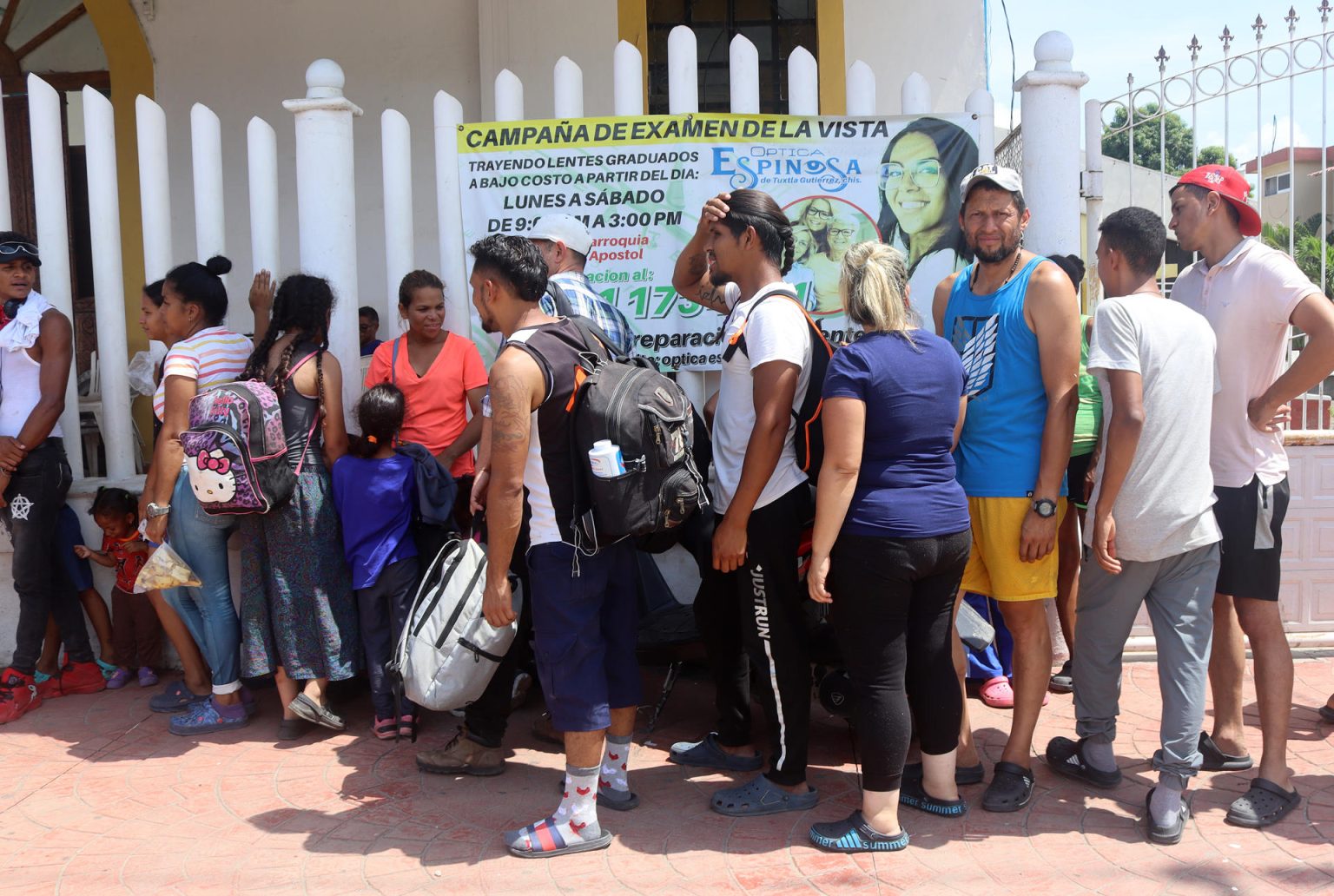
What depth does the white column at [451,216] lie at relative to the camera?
16.1 ft

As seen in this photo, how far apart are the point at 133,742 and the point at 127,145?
4.51 meters

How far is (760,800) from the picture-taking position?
3.61 meters

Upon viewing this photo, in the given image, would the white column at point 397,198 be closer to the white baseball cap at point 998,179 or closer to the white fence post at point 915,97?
the white fence post at point 915,97

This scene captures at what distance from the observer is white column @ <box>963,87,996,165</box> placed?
4.92 meters

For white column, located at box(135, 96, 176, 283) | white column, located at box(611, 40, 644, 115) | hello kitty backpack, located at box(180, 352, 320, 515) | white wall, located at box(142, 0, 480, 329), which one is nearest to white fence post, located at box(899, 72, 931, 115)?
white column, located at box(611, 40, 644, 115)

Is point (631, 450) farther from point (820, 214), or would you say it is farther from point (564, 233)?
point (820, 214)

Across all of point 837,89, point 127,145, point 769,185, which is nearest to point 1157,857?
point 769,185

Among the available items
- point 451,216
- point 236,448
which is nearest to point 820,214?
point 451,216

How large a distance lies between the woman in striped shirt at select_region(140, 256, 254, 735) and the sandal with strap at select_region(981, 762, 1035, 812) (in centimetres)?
292

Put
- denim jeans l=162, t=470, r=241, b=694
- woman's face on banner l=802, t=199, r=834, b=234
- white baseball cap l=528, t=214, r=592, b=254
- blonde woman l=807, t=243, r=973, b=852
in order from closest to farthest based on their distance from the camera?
blonde woman l=807, t=243, r=973, b=852 → white baseball cap l=528, t=214, r=592, b=254 → denim jeans l=162, t=470, r=241, b=694 → woman's face on banner l=802, t=199, r=834, b=234

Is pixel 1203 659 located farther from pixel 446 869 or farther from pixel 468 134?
pixel 468 134

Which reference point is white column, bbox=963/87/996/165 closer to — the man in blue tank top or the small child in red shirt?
the man in blue tank top

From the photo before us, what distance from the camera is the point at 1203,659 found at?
3441 mm

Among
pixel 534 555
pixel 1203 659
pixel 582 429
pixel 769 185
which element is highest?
pixel 769 185
